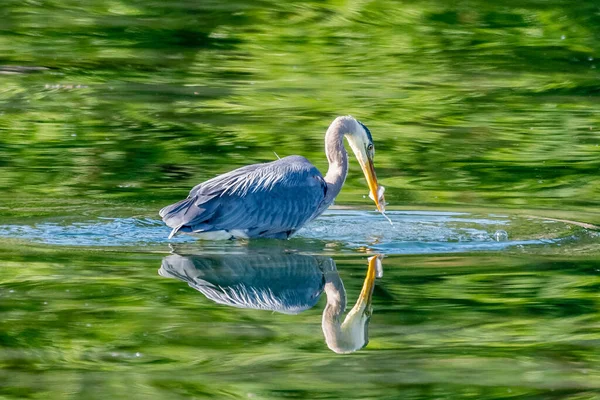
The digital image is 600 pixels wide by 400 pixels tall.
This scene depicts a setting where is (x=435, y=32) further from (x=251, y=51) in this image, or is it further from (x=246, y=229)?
(x=246, y=229)

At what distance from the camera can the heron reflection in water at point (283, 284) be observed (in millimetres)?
6426

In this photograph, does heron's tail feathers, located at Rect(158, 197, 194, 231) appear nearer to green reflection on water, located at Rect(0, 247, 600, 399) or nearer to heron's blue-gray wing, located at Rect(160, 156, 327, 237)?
heron's blue-gray wing, located at Rect(160, 156, 327, 237)

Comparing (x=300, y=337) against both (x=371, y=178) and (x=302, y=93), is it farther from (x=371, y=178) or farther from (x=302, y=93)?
(x=302, y=93)

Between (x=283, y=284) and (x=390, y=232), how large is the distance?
155 centimetres

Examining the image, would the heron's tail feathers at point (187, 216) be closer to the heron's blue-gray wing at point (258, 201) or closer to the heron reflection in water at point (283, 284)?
the heron's blue-gray wing at point (258, 201)

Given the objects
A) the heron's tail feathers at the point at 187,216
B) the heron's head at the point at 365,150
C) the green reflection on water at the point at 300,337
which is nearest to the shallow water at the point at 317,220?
the green reflection on water at the point at 300,337

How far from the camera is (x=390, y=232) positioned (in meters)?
8.70

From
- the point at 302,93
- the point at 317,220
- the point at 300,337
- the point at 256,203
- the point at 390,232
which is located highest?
the point at 300,337

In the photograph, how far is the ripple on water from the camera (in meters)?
8.31

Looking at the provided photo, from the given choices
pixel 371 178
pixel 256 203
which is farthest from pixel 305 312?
pixel 371 178

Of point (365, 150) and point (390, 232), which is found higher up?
point (365, 150)

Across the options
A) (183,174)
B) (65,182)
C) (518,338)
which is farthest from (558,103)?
(518,338)

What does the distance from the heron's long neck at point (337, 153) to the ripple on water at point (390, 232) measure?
0.86 ft

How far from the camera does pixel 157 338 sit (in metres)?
6.14
